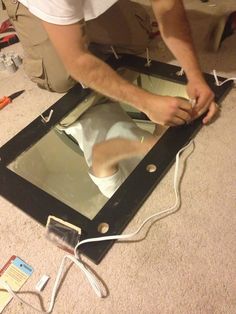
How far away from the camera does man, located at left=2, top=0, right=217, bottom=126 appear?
0.72m

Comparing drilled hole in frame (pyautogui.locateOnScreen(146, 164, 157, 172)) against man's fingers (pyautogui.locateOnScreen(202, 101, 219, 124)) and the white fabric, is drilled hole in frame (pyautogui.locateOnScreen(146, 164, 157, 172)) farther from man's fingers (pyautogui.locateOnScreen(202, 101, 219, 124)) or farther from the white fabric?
man's fingers (pyautogui.locateOnScreen(202, 101, 219, 124))

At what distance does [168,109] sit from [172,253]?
311mm

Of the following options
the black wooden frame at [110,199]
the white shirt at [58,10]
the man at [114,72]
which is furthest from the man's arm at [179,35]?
the white shirt at [58,10]

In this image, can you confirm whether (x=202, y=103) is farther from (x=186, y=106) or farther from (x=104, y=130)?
(x=104, y=130)

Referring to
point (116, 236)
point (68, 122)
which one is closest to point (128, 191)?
point (116, 236)

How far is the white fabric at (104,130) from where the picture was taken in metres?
0.84

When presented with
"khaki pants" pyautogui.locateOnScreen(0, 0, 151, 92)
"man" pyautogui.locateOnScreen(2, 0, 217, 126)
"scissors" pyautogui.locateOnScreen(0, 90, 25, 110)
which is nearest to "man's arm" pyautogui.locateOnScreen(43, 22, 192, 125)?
"man" pyautogui.locateOnScreen(2, 0, 217, 126)

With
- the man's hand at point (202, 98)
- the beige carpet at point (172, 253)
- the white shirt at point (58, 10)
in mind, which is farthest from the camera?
the man's hand at point (202, 98)

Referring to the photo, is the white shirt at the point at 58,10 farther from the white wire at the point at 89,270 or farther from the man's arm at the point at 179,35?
the white wire at the point at 89,270

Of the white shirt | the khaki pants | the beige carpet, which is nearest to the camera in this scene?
the beige carpet

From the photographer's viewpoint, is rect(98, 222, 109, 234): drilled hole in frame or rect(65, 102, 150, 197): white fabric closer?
rect(98, 222, 109, 234): drilled hole in frame

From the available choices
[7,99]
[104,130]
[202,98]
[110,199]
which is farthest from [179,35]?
[7,99]

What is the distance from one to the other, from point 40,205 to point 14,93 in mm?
526

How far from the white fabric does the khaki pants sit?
0.14 m
